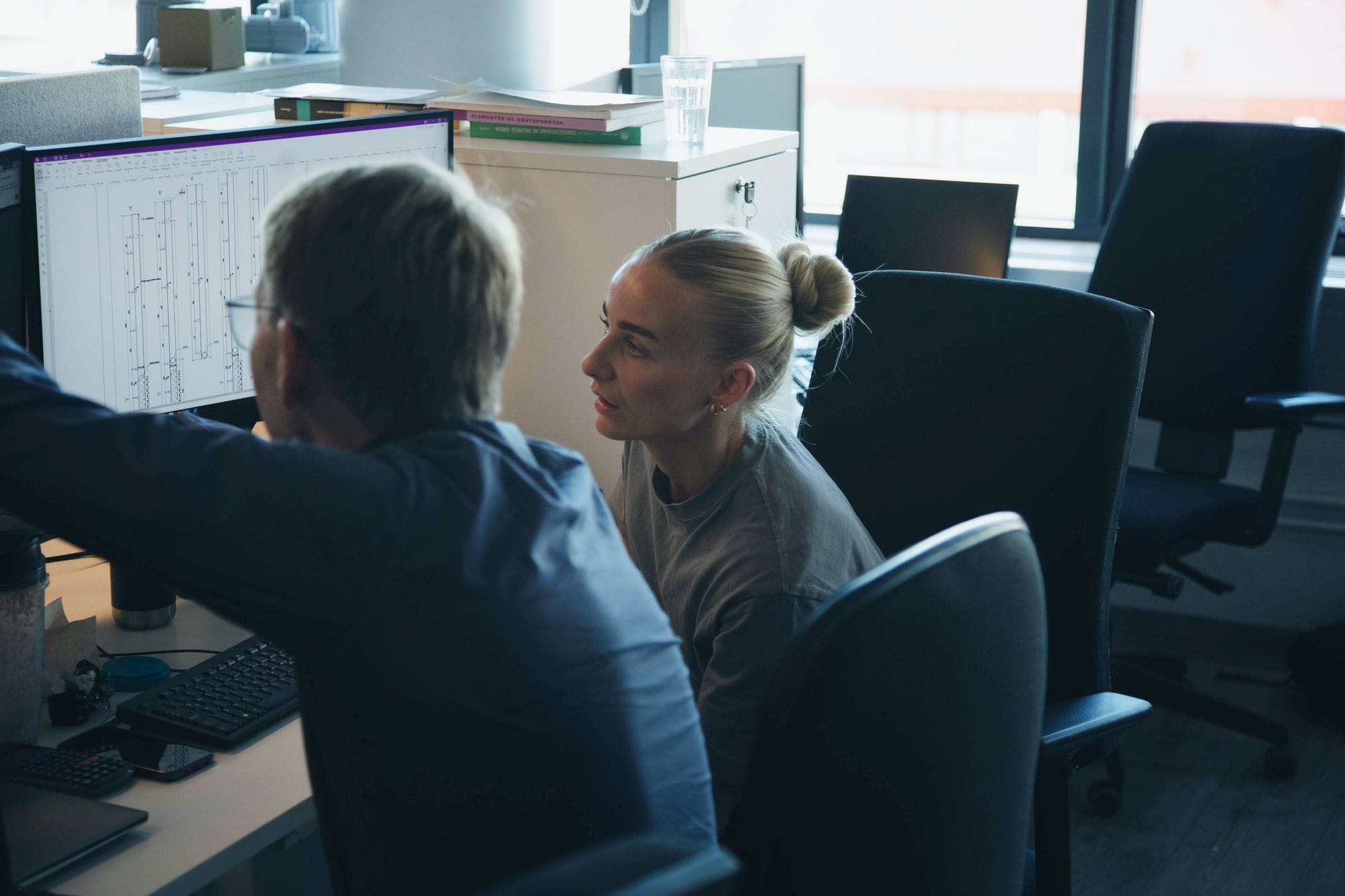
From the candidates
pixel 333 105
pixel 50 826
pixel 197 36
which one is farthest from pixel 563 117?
pixel 197 36

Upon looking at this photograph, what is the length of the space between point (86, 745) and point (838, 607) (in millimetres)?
751

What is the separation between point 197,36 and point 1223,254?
220 centimetres

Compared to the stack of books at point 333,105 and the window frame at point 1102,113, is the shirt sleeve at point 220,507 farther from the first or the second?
the window frame at point 1102,113

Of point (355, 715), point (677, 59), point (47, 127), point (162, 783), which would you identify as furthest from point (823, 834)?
point (677, 59)

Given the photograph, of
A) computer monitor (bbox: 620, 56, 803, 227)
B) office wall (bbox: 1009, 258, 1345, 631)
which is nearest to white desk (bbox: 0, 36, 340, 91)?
computer monitor (bbox: 620, 56, 803, 227)

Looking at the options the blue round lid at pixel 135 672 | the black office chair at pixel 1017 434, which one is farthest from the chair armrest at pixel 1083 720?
the blue round lid at pixel 135 672

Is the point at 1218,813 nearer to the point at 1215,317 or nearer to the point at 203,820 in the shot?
the point at 1215,317

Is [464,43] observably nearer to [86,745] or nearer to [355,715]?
[86,745]

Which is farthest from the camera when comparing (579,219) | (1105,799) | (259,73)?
(259,73)

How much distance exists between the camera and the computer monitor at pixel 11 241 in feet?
4.62

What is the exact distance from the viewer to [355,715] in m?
0.92

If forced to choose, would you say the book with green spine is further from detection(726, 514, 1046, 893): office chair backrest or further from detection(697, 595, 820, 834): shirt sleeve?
detection(726, 514, 1046, 893): office chair backrest

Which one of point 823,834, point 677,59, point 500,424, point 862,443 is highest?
point 677,59

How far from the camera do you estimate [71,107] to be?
5.32 feet
